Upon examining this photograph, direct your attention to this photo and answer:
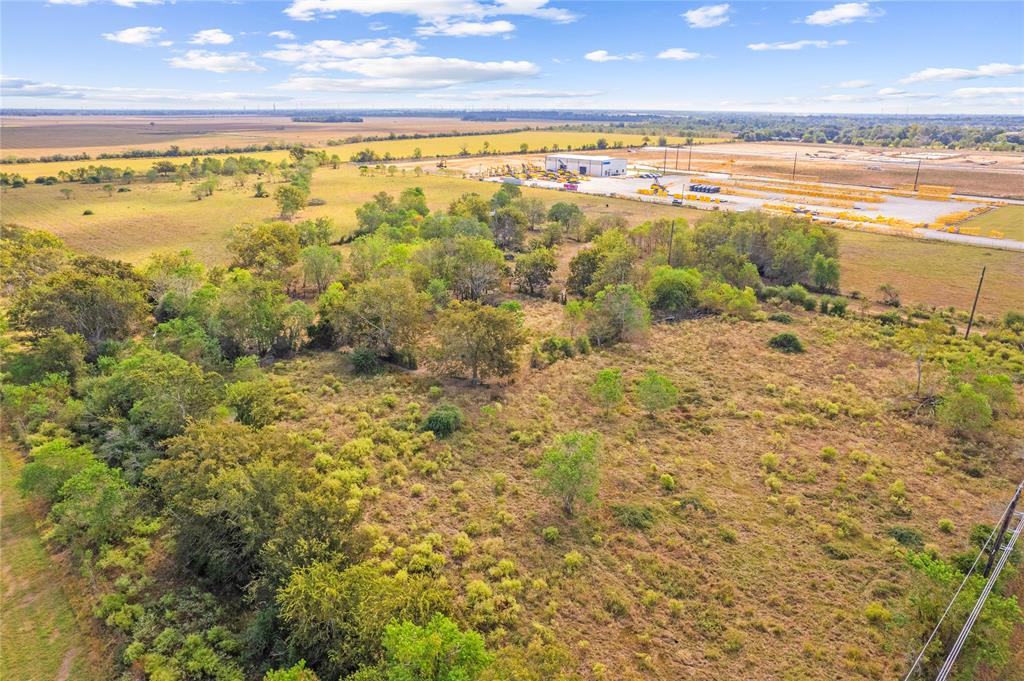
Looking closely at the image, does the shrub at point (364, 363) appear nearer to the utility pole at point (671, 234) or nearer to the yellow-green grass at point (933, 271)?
the utility pole at point (671, 234)

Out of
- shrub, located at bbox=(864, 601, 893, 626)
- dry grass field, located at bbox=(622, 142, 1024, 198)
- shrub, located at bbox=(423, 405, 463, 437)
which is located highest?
dry grass field, located at bbox=(622, 142, 1024, 198)

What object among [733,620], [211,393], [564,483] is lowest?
[733,620]

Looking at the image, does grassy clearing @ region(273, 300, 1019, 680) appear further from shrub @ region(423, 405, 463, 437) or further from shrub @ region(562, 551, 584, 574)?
shrub @ region(423, 405, 463, 437)

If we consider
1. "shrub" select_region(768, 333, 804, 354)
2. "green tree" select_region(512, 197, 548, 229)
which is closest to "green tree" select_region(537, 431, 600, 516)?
"shrub" select_region(768, 333, 804, 354)

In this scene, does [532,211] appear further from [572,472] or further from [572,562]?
[572,562]

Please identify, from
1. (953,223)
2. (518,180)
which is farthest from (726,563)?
(518,180)

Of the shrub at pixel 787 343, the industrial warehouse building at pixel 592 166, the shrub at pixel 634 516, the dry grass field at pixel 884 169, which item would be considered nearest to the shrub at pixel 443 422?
the shrub at pixel 634 516

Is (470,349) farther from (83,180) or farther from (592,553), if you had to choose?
(83,180)
